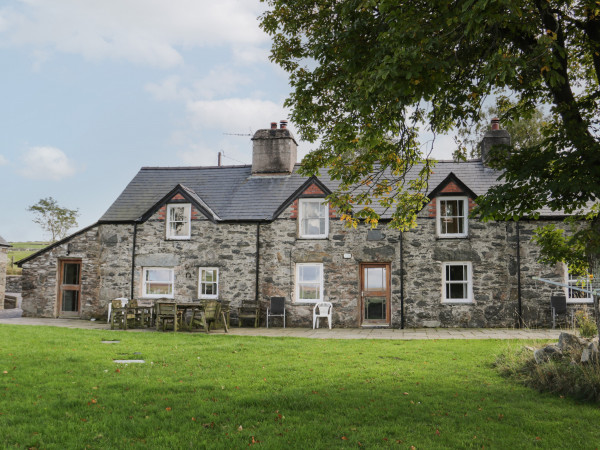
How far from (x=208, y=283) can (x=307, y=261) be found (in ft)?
12.8

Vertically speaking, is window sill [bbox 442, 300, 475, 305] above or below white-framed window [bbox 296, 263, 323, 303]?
below

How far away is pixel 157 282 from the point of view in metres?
19.8

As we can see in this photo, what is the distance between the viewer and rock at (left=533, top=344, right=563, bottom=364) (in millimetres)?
8836

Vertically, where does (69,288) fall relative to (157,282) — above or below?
below

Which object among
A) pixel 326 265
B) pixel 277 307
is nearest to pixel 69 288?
pixel 277 307

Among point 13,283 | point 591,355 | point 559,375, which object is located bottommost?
point 559,375

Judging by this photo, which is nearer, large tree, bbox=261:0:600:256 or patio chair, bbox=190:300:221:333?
large tree, bbox=261:0:600:256

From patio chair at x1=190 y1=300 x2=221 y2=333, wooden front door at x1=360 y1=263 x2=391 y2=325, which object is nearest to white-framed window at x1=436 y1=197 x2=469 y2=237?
wooden front door at x1=360 y1=263 x2=391 y2=325

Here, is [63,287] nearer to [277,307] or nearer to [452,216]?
[277,307]

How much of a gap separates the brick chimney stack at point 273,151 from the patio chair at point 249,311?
6070 mm

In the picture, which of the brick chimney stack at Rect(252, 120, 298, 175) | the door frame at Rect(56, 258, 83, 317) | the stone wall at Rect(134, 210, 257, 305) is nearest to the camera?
the stone wall at Rect(134, 210, 257, 305)

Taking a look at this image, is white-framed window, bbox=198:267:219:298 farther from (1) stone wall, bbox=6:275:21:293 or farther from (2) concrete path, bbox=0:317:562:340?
(1) stone wall, bbox=6:275:21:293

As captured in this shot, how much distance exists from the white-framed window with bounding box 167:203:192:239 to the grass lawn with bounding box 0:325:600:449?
29.4 feet

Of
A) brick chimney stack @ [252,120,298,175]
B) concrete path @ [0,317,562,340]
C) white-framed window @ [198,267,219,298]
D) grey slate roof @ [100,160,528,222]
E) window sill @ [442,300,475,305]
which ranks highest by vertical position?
brick chimney stack @ [252,120,298,175]
